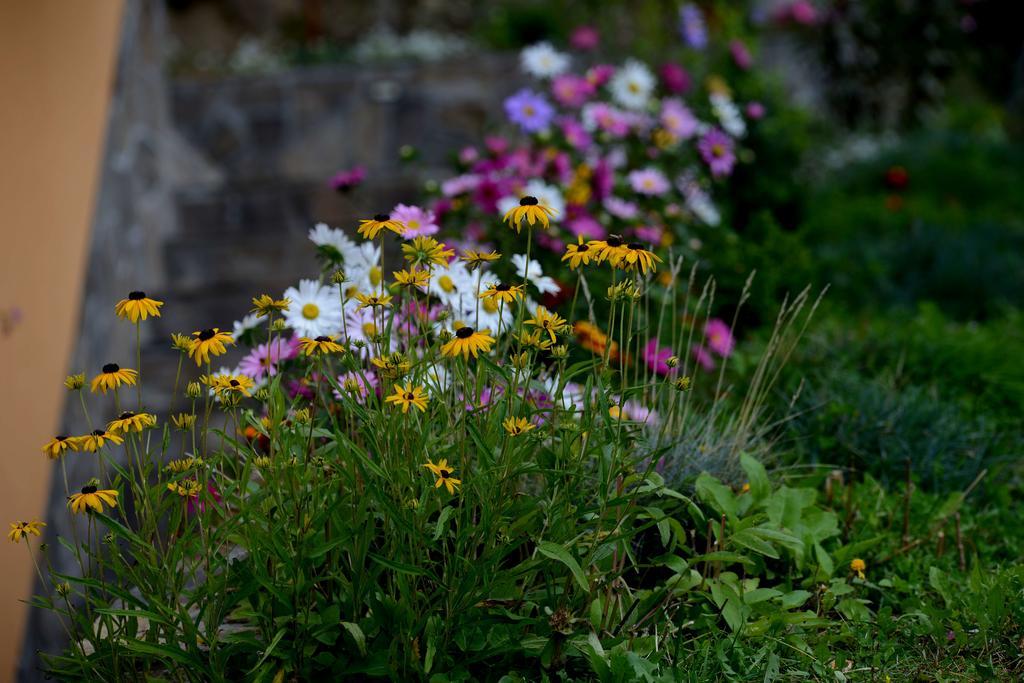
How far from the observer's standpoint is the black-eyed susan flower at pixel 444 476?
1.64m

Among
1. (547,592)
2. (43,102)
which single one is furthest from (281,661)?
(43,102)

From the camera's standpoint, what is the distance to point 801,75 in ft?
26.0

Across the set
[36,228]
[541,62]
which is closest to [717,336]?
[541,62]

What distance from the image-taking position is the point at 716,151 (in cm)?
372

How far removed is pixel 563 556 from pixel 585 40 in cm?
423

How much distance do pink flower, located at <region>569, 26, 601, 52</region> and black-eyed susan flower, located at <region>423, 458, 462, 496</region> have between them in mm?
4136

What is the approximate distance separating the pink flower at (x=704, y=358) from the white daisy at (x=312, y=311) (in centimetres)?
105

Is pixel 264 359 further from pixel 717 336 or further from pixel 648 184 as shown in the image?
pixel 648 184

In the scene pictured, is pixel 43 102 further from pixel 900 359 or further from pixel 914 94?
pixel 914 94

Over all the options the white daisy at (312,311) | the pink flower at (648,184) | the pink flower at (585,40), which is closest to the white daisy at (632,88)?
the pink flower at (648,184)

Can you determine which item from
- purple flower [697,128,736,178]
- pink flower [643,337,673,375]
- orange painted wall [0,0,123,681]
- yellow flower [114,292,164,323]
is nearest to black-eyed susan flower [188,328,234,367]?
yellow flower [114,292,164,323]

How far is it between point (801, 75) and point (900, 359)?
5.25 metres

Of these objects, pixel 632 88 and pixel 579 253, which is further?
pixel 632 88

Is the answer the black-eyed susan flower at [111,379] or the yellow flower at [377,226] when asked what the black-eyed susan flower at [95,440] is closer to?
the black-eyed susan flower at [111,379]
